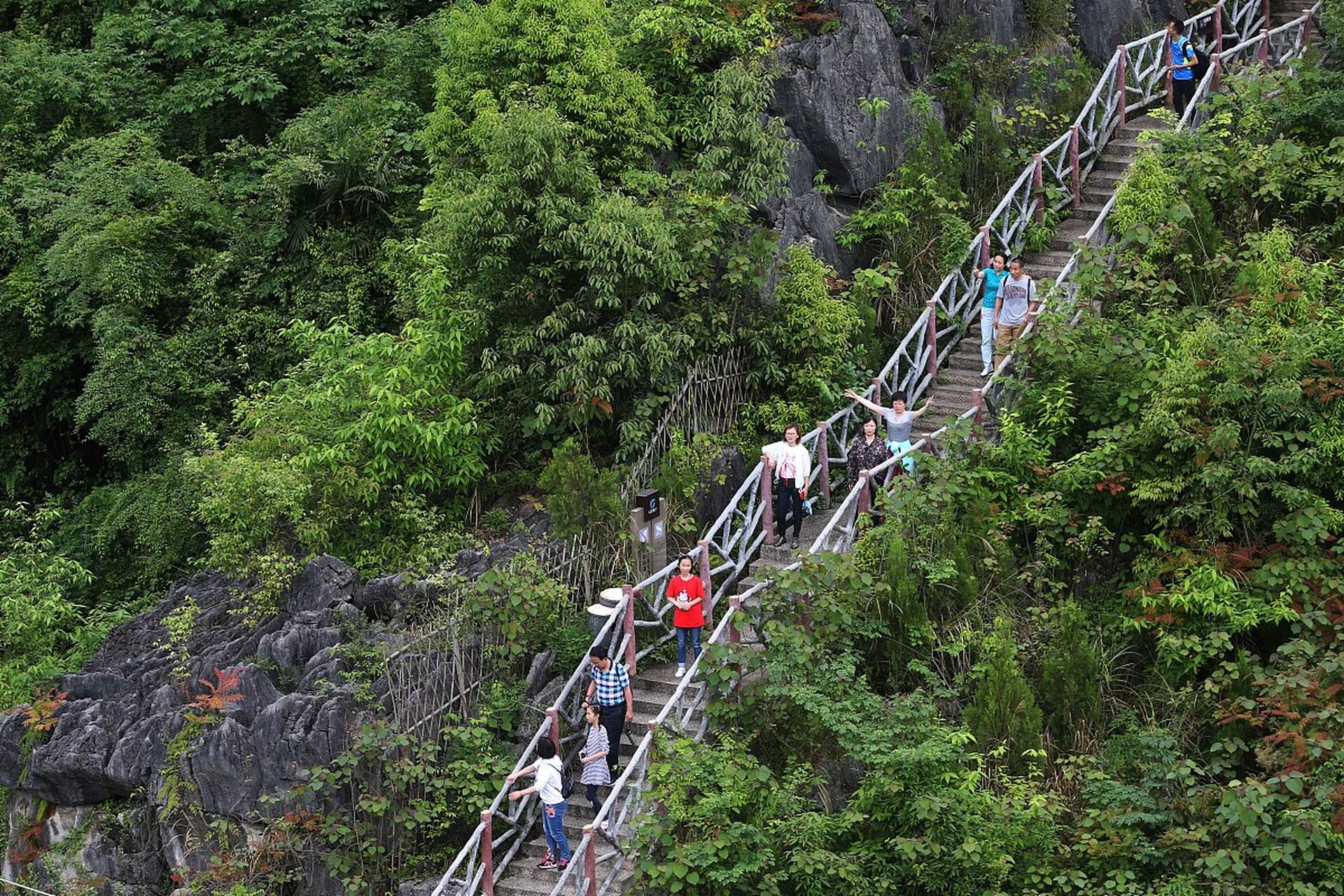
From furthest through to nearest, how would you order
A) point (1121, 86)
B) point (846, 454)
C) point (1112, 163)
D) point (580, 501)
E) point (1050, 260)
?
point (1121, 86) → point (1112, 163) → point (1050, 260) → point (846, 454) → point (580, 501)

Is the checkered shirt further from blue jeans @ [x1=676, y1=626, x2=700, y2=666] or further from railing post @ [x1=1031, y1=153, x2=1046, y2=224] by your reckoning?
railing post @ [x1=1031, y1=153, x2=1046, y2=224]

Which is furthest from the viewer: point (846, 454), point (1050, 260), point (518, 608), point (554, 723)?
Answer: point (1050, 260)

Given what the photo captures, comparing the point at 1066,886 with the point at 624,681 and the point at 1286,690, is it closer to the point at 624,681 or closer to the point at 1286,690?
the point at 1286,690

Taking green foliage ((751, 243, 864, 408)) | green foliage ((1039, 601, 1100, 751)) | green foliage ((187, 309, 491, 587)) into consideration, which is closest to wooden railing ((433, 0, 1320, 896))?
green foliage ((751, 243, 864, 408))

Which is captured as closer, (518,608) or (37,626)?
(518,608)

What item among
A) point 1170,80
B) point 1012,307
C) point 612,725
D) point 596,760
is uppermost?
point 1170,80

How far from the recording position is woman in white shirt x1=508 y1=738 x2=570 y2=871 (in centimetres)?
1130

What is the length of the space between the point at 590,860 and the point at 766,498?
4108mm

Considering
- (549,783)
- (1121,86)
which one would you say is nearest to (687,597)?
(549,783)

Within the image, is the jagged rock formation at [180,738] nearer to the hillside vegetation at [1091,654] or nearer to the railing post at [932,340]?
the hillside vegetation at [1091,654]

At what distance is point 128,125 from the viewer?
21.2 meters

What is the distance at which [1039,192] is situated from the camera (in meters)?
17.0

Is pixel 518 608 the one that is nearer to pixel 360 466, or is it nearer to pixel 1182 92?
pixel 360 466

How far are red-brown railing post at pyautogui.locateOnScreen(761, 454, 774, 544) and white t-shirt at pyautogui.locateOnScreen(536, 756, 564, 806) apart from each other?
3470 mm
